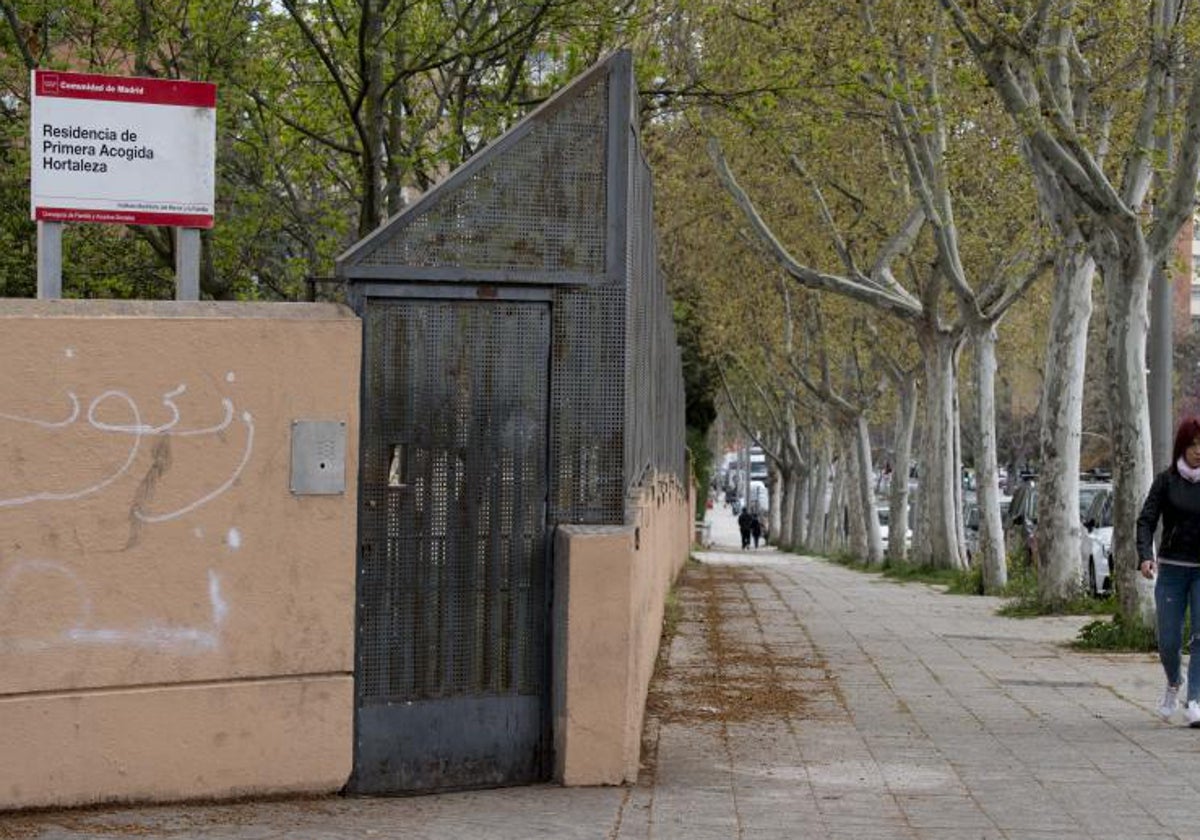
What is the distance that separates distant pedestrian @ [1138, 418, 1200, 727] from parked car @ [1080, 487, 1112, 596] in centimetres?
1100

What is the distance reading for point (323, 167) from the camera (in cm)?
1905

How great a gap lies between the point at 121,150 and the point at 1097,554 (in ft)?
55.0

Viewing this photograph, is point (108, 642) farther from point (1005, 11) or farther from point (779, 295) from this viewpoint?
point (779, 295)

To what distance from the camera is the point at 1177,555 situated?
994 centimetres

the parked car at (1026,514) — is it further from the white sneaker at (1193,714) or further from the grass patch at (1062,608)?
the white sneaker at (1193,714)

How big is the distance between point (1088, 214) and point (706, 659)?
194 inches

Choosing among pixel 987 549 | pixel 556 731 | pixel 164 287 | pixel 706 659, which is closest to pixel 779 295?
pixel 987 549

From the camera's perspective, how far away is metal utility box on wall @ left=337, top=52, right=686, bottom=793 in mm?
7473

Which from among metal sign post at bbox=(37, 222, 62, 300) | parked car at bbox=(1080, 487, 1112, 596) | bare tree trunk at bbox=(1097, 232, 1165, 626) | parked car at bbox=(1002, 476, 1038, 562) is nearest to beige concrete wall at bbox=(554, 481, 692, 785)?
metal sign post at bbox=(37, 222, 62, 300)

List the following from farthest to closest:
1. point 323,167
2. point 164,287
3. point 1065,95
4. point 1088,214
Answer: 1. point 164,287
2. point 323,167
3. point 1065,95
4. point 1088,214

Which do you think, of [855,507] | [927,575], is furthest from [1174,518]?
[855,507]

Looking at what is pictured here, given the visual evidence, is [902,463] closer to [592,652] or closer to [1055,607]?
[1055,607]

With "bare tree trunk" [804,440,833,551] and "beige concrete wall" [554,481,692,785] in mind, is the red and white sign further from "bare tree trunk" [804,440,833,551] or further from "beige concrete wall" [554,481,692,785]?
"bare tree trunk" [804,440,833,551]

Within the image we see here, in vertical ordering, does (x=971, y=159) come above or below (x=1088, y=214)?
above
